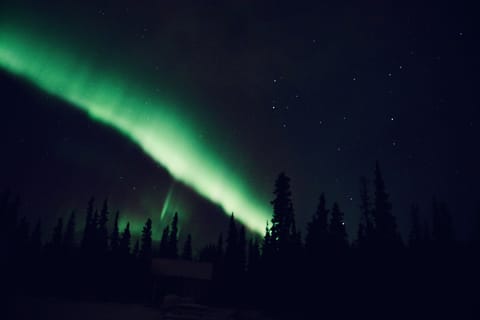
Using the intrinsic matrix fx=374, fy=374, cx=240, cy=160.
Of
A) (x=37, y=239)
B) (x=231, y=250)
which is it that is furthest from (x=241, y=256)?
(x=37, y=239)

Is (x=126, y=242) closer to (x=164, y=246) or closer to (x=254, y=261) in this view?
(x=164, y=246)

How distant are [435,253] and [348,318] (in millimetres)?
8303

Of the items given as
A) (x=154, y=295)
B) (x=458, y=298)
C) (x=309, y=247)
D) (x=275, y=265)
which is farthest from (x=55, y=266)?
(x=458, y=298)

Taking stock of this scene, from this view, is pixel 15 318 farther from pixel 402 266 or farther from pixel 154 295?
pixel 402 266

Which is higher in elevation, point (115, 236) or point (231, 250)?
point (115, 236)

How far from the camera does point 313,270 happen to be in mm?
37000

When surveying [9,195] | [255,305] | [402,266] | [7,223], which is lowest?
[255,305]

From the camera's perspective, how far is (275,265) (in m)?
45.1

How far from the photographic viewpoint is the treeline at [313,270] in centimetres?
2559

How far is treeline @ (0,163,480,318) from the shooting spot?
25.6m

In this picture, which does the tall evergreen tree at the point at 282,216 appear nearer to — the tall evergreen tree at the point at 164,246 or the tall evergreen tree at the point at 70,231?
the tall evergreen tree at the point at 164,246

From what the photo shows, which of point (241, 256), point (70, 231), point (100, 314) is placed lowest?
point (100, 314)

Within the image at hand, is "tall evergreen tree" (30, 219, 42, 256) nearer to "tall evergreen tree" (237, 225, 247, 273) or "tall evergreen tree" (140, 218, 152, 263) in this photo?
"tall evergreen tree" (140, 218, 152, 263)

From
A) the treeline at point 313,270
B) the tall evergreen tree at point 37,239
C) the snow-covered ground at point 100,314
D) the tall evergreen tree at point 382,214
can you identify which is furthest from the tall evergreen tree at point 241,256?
the tall evergreen tree at point 37,239
